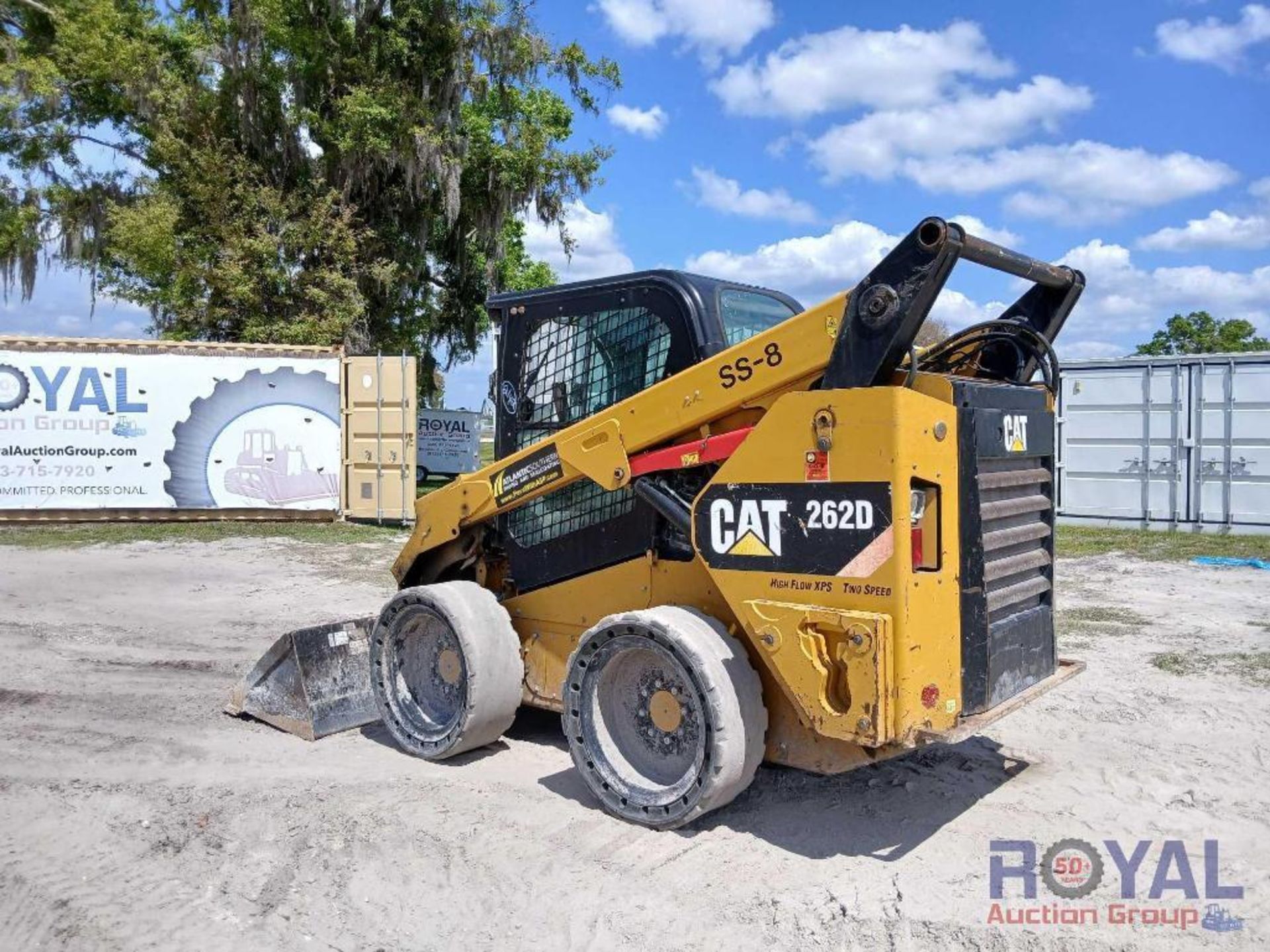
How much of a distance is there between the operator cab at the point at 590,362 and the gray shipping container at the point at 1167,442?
11278mm

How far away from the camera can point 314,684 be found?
5828 millimetres

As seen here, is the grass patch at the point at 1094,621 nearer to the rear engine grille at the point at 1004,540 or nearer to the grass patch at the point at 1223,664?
the grass patch at the point at 1223,664

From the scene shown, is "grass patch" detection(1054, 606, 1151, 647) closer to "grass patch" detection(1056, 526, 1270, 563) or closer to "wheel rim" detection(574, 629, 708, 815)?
"grass patch" detection(1056, 526, 1270, 563)

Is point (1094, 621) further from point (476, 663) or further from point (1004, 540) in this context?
point (476, 663)

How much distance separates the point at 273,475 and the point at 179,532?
5.37 ft

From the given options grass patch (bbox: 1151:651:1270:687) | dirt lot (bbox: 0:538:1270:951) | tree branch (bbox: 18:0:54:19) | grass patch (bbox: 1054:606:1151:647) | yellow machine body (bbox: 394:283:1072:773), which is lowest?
dirt lot (bbox: 0:538:1270:951)

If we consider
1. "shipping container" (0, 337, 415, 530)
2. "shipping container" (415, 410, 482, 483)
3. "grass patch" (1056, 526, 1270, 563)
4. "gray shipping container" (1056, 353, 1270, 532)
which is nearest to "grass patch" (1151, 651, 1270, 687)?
"grass patch" (1056, 526, 1270, 563)

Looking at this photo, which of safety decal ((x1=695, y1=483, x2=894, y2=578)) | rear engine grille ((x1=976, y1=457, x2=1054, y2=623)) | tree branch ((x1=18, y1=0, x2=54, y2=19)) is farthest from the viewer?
tree branch ((x1=18, y1=0, x2=54, y2=19))

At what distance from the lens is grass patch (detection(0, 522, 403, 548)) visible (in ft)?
46.6

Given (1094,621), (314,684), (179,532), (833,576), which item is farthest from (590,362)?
(179,532)

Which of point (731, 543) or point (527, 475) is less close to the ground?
point (527, 475)

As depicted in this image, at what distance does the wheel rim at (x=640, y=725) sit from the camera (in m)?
4.23

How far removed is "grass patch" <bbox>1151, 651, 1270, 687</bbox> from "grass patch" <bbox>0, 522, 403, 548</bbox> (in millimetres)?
10188

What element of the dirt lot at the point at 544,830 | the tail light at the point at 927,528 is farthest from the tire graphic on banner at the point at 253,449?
the tail light at the point at 927,528
